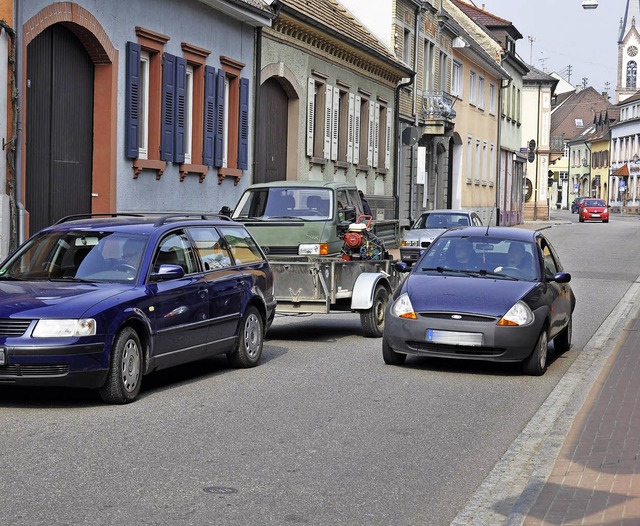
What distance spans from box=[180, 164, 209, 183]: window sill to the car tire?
428 inches

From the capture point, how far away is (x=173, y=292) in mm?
10391

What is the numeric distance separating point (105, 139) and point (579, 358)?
30.9 feet

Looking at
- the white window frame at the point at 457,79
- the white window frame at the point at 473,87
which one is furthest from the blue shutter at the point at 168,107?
the white window frame at the point at 473,87

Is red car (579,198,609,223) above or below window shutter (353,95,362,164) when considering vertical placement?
below

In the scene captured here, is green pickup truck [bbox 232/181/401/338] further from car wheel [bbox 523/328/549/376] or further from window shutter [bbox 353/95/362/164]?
window shutter [bbox 353/95/362/164]

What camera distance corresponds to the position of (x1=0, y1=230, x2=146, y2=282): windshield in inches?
402

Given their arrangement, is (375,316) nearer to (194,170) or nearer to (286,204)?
(286,204)

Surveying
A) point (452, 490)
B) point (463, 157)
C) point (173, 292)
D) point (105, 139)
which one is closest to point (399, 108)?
point (463, 157)

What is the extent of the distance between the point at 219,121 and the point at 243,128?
4.51 ft

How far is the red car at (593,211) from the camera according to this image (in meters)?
82.8

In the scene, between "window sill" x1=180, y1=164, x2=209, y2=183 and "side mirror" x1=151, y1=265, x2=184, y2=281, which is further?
"window sill" x1=180, y1=164, x2=209, y2=183

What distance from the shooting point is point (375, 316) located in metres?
15.1

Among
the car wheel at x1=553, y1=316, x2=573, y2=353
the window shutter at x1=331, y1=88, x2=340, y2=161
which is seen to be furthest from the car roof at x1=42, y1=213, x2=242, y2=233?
the window shutter at x1=331, y1=88, x2=340, y2=161

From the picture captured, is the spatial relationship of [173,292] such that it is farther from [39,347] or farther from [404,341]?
[404,341]
